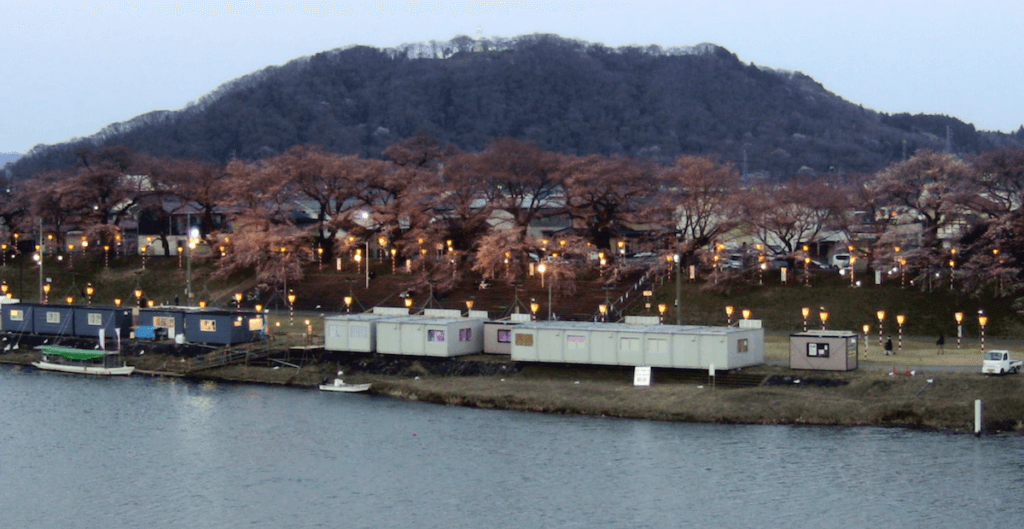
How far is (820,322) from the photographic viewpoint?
231 feet

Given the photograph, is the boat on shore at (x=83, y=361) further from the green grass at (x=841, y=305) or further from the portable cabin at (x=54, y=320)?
the green grass at (x=841, y=305)

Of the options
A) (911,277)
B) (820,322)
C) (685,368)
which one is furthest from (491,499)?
(911,277)

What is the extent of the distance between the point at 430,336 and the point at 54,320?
106 feet

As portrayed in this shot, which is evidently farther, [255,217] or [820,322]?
[255,217]

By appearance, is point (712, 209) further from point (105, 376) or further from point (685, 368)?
point (105, 376)

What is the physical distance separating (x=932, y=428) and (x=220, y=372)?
38752 mm

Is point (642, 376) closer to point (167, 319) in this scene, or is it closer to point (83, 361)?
point (167, 319)

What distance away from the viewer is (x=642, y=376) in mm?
55750

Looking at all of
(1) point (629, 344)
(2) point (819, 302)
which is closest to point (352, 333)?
(1) point (629, 344)

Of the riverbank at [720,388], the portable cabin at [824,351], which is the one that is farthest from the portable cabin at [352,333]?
the portable cabin at [824,351]

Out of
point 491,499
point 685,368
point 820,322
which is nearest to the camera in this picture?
point 491,499

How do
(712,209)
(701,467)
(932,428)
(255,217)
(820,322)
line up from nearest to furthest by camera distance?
(701,467) < (932,428) < (820,322) < (712,209) < (255,217)

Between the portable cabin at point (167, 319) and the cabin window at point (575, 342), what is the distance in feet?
90.5

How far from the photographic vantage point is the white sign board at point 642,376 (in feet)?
182
